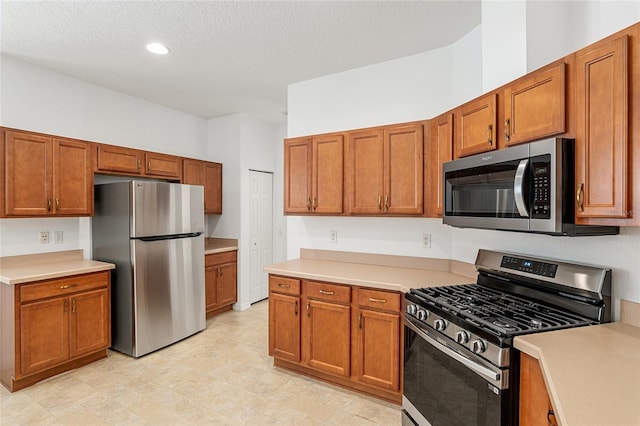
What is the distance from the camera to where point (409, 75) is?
10.2 feet

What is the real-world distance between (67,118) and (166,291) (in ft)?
6.78

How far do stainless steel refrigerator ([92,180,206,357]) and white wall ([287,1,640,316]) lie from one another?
1.22 metres

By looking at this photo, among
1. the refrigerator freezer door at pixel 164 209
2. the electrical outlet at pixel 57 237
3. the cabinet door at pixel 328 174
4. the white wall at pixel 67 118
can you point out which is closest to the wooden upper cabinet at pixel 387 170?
the cabinet door at pixel 328 174

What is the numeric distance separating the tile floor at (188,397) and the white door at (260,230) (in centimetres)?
185

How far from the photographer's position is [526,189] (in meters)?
1.66

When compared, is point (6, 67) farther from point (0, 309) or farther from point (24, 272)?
point (0, 309)

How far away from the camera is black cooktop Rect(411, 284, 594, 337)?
156cm

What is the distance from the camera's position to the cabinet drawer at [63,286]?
9.06 feet

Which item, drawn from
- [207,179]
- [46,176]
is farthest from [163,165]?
[46,176]

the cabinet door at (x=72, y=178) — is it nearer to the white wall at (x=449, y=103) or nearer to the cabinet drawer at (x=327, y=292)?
the white wall at (x=449, y=103)

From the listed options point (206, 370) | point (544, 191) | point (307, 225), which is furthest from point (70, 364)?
point (544, 191)

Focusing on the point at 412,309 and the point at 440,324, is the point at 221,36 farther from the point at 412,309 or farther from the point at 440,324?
the point at 440,324

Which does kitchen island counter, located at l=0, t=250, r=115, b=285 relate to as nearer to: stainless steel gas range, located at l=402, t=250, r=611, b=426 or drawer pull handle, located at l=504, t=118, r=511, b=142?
stainless steel gas range, located at l=402, t=250, r=611, b=426

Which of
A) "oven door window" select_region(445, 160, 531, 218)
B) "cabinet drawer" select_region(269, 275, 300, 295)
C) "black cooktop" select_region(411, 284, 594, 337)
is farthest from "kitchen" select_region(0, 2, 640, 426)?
"cabinet drawer" select_region(269, 275, 300, 295)
